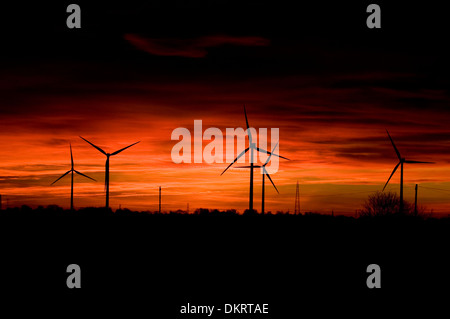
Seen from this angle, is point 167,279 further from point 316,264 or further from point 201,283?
point 316,264

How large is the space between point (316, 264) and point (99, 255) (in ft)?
76.7

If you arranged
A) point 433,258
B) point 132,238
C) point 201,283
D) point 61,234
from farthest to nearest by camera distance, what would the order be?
point 61,234
point 132,238
point 433,258
point 201,283

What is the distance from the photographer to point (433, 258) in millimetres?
64750

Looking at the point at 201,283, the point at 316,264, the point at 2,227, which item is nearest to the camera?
the point at 201,283

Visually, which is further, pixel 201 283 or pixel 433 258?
pixel 433 258

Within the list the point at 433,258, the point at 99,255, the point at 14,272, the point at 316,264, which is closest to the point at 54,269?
the point at 14,272

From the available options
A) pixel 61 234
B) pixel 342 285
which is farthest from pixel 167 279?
pixel 61 234

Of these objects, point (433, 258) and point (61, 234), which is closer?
point (433, 258)
